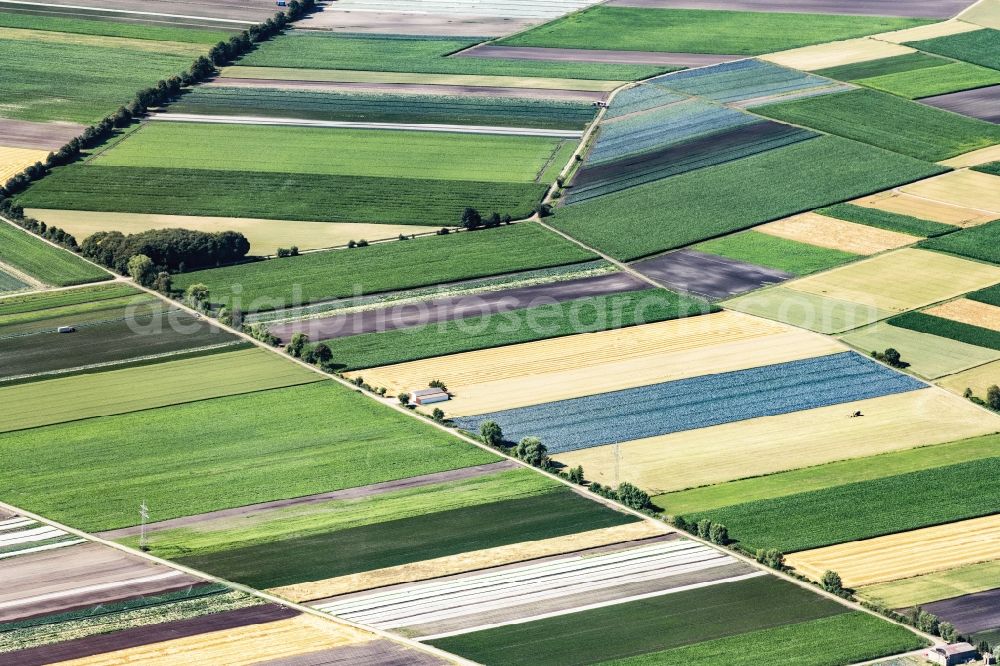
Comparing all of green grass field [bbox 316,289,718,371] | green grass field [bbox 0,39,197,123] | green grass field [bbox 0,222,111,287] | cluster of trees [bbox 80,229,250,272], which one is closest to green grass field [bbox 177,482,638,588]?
green grass field [bbox 316,289,718,371]

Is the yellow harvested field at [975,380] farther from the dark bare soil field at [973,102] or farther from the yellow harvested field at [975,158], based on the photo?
the dark bare soil field at [973,102]

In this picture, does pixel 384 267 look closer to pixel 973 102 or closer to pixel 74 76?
pixel 74 76

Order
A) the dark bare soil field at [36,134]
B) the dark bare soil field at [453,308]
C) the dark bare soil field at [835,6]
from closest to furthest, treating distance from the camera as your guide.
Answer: the dark bare soil field at [453,308]
the dark bare soil field at [36,134]
the dark bare soil field at [835,6]

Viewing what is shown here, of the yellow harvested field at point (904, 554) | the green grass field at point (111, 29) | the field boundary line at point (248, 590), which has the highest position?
the green grass field at point (111, 29)

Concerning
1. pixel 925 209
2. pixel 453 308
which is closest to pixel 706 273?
pixel 453 308

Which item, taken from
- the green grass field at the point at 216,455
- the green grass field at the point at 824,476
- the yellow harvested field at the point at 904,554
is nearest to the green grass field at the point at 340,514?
the green grass field at the point at 216,455

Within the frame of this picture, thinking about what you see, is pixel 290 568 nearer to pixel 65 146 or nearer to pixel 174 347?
pixel 174 347
